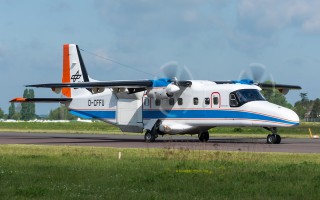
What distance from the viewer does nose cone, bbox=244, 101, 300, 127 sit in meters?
35.5

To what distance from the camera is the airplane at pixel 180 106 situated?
36844 mm

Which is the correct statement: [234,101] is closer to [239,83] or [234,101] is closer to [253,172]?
[239,83]

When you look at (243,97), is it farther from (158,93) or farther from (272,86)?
(272,86)

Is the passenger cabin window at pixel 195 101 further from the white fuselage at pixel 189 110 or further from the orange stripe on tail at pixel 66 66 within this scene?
the orange stripe on tail at pixel 66 66

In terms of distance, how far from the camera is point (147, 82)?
3988 centimetres

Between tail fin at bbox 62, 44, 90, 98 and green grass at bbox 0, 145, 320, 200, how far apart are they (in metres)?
22.0

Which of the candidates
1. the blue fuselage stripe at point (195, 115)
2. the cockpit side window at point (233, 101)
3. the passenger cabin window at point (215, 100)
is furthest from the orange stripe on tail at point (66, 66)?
the cockpit side window at point (233, 101)

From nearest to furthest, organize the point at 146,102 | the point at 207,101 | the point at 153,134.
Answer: the point at 207,101, the point at 153,134, the point at 146,102

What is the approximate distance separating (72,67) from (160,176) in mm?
31442

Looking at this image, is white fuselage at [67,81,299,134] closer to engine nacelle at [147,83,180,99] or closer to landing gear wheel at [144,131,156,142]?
engine nacelle at [147,83,180,99]

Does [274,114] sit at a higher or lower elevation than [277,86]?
lower

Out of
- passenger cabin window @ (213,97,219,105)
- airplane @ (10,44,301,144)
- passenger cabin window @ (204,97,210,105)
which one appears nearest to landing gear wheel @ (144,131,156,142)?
airplane @ (10,44,301,144)

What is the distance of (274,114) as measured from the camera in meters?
35.9

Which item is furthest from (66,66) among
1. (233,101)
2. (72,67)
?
(233,101)
